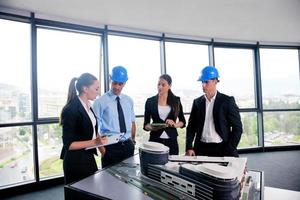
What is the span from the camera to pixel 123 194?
3.96ft

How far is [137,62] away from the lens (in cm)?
432

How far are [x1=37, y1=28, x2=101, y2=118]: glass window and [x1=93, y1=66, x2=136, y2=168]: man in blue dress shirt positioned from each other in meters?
1.80

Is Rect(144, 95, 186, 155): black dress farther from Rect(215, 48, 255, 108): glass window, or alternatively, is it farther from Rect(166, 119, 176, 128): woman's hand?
Rect(215, 48, 255, 108): glass window

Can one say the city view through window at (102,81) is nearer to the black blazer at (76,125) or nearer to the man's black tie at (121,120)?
the man's black tie at (121,120)

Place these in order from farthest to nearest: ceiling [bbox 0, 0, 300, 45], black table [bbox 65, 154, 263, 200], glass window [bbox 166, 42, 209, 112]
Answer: glass window [bbox 166, 42, 209, 112], ceiling [bbox 0, 0, 300, 45], black table [bbox 65, 154, 263, 200]

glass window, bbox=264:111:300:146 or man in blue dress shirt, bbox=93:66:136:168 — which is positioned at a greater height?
man in blue dress shirt, bbox=93:66:136:168

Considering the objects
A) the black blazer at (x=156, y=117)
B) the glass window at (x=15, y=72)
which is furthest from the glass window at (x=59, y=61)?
the black blazer at (x=156, y=117)

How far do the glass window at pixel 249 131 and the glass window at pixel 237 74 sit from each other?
247mm

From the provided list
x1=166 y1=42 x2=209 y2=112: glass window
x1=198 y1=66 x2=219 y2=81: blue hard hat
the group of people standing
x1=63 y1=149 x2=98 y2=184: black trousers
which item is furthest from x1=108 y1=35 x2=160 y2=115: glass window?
x1=63 y1=149 x2=98 y2=184: black trousers

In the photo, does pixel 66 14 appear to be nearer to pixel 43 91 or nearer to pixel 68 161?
pixel 43 91

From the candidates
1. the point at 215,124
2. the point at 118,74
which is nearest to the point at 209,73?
the point at 215,124

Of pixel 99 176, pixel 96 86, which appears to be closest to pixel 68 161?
pixel 99 176

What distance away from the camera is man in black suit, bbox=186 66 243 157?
1.95m

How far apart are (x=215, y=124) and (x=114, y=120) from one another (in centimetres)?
97
